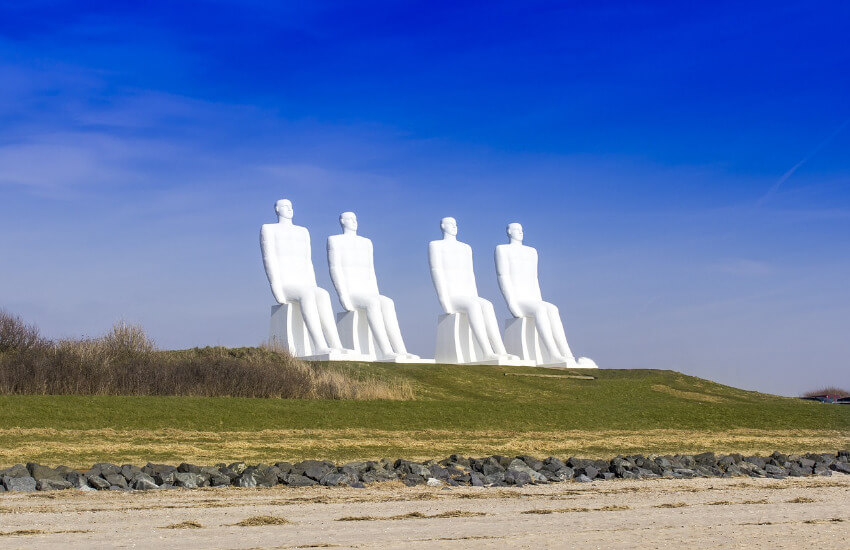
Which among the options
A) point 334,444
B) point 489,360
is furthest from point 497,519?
point 489,360

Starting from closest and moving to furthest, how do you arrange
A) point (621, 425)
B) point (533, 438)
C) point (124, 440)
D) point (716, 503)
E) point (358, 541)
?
point (358, 541) < point (716, 503) < point (124, 440) < point (533, 438) < point (621, 425)

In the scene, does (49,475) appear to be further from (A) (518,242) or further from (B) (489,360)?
(A) (518,242)

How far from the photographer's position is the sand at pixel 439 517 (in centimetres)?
864

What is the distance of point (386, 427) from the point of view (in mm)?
18766

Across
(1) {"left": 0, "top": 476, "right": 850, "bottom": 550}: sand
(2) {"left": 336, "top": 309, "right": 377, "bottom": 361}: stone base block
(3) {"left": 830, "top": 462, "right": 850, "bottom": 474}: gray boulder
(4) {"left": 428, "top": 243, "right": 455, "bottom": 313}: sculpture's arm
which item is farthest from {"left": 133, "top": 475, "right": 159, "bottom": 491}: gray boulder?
(4) {"left": 428, "top": 243, "right": 455, "bottom": 313}: sculpture's arm

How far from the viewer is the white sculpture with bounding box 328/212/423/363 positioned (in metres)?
29.8

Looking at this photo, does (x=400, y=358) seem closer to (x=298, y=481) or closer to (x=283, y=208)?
(x=283, y=208)

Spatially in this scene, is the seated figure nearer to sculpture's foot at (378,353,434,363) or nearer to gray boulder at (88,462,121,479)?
sculpture's foot at (378,353,434,363)

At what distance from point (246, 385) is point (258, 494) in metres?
9.88

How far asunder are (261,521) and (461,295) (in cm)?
2170

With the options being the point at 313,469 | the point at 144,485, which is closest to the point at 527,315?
the point at 313,469

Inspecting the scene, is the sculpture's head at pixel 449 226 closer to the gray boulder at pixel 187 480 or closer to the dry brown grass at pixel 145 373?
the dry brown grass at pixel 145 373

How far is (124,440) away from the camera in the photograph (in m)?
16.3

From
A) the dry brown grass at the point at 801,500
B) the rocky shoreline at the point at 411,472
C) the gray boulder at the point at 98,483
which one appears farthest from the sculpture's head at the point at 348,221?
the dry brown grass at the point at 801,500
